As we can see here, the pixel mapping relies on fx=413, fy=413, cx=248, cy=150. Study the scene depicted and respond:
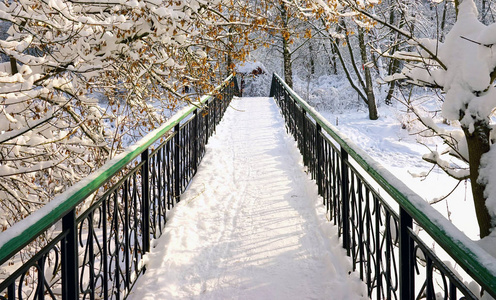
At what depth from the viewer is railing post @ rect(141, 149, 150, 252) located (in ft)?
12.2

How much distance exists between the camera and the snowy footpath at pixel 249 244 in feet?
11.2

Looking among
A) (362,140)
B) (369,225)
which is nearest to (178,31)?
(369,225)

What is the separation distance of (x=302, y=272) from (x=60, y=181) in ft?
13.8

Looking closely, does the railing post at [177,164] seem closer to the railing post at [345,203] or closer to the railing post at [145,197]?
the railing post at [145,197]

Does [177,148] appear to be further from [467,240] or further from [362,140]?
[362,140]

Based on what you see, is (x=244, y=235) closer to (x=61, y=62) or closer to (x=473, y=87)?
(x=61, y=62)

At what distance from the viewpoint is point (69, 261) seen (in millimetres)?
2156

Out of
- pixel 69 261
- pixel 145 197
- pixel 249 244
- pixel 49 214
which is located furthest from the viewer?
pixel 249 244

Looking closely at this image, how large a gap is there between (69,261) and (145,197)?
65.8 inches

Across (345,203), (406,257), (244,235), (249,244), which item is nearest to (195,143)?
(244,235)

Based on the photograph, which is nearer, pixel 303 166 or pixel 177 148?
pixel 177 148

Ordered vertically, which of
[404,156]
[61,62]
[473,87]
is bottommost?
[404,156]

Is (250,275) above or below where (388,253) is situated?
below

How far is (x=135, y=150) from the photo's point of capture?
3.24 m
